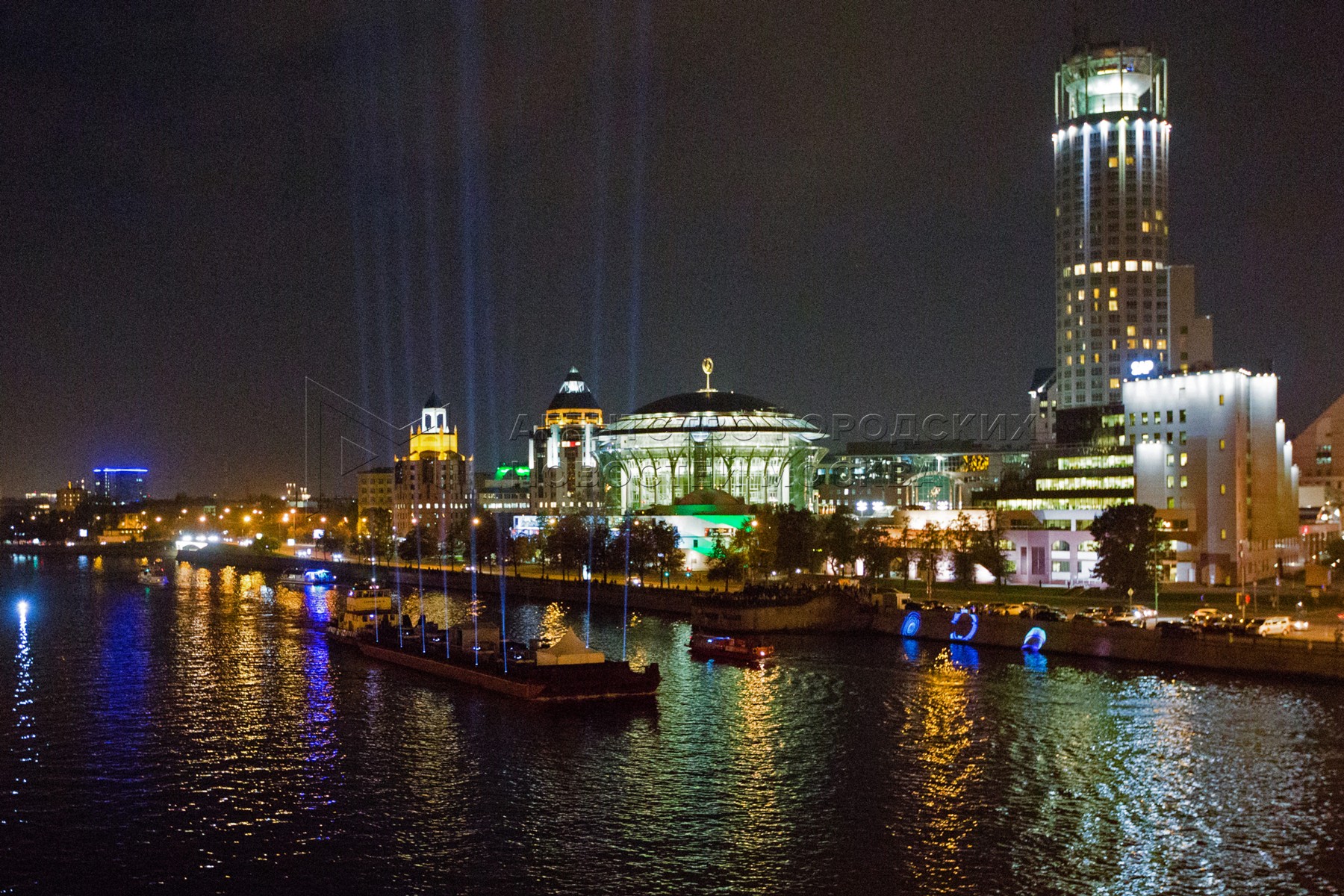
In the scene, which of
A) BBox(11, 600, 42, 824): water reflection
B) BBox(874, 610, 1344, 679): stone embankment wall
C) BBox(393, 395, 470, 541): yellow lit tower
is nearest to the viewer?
BBox(11, 600, 42, 824): water reflection

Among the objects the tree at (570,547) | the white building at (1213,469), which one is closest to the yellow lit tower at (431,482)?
the tree at (570,547)

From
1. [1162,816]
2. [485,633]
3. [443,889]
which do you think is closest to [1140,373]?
[485,633]

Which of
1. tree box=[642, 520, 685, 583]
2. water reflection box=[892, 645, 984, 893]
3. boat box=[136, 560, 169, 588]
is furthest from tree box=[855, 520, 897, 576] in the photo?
boat box=[136, 560, 169, 588]

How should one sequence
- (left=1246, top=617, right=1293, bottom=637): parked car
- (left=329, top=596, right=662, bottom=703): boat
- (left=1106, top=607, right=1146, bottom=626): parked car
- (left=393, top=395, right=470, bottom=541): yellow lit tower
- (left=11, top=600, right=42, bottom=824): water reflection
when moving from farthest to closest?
(left=393, top=395, right=470, bottom=541): yellow lit tower, (left=1106, top=607, right=1146, bottom=626): parked car, (left=1246, top=617, right=1293, bottom=637): parked car, (left=329, top=596, right=662, bottom=703): boat, (left=11, top=600, right=42, bottom=824): water reflection

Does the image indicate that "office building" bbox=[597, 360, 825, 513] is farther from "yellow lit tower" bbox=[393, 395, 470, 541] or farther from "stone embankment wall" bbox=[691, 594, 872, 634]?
"stone embankment wall" bbox=[691, 594, 872, 634]

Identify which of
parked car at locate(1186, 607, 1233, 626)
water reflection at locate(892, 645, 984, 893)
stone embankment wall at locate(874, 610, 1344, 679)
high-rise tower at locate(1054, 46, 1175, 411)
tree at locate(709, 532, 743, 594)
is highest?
high-rise tower at locate(1054, 46, 1175, 411)

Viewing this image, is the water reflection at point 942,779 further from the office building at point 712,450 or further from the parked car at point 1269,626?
the office building at point 712,450

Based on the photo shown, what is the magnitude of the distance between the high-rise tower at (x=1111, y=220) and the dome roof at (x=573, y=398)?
73358 mm

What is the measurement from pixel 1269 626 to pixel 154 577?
299ft

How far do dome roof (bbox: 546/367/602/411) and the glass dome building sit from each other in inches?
1985

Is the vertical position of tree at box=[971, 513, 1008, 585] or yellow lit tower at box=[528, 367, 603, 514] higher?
yellow lit tower at box=[528, 367, 603, 514]

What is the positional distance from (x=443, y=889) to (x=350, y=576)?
91790mm

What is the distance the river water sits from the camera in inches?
1027

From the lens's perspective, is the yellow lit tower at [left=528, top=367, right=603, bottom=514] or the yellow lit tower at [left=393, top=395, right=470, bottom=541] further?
the yellow lit tower at [left=393, top=395, right=470, bottom=541]
